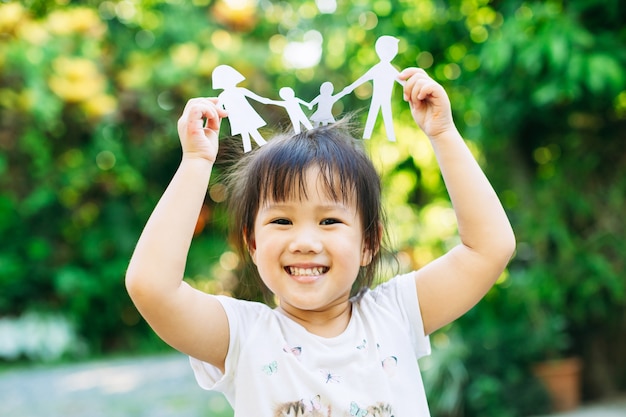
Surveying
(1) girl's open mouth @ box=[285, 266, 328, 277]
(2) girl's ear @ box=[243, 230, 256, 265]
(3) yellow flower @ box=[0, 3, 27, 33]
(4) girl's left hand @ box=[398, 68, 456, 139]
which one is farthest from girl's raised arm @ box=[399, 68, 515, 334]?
(3) yellow flower @ box=[0, 3, 27, 33]

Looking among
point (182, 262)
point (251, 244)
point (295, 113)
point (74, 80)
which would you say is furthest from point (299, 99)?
point (74, 80)

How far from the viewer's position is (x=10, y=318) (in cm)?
838

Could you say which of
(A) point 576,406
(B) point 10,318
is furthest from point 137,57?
(A) point 576,406

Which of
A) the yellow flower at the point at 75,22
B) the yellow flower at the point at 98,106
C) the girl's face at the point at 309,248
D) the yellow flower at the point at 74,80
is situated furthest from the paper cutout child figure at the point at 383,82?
the yellow flower at the point at 98,106

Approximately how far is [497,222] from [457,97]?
2.68m

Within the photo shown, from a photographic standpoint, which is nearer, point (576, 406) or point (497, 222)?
point (497, 222)

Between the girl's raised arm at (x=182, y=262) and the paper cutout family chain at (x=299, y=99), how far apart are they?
0.07m

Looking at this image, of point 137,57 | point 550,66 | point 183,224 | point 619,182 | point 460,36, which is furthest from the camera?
point 137,57

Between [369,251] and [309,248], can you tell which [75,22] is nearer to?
[369,251]

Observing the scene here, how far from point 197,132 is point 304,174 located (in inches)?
8.1

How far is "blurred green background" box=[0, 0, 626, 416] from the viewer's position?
3816mm

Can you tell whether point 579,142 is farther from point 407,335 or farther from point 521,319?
point 407,335

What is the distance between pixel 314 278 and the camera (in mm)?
1347

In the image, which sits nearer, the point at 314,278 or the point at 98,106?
the point at 314,278
